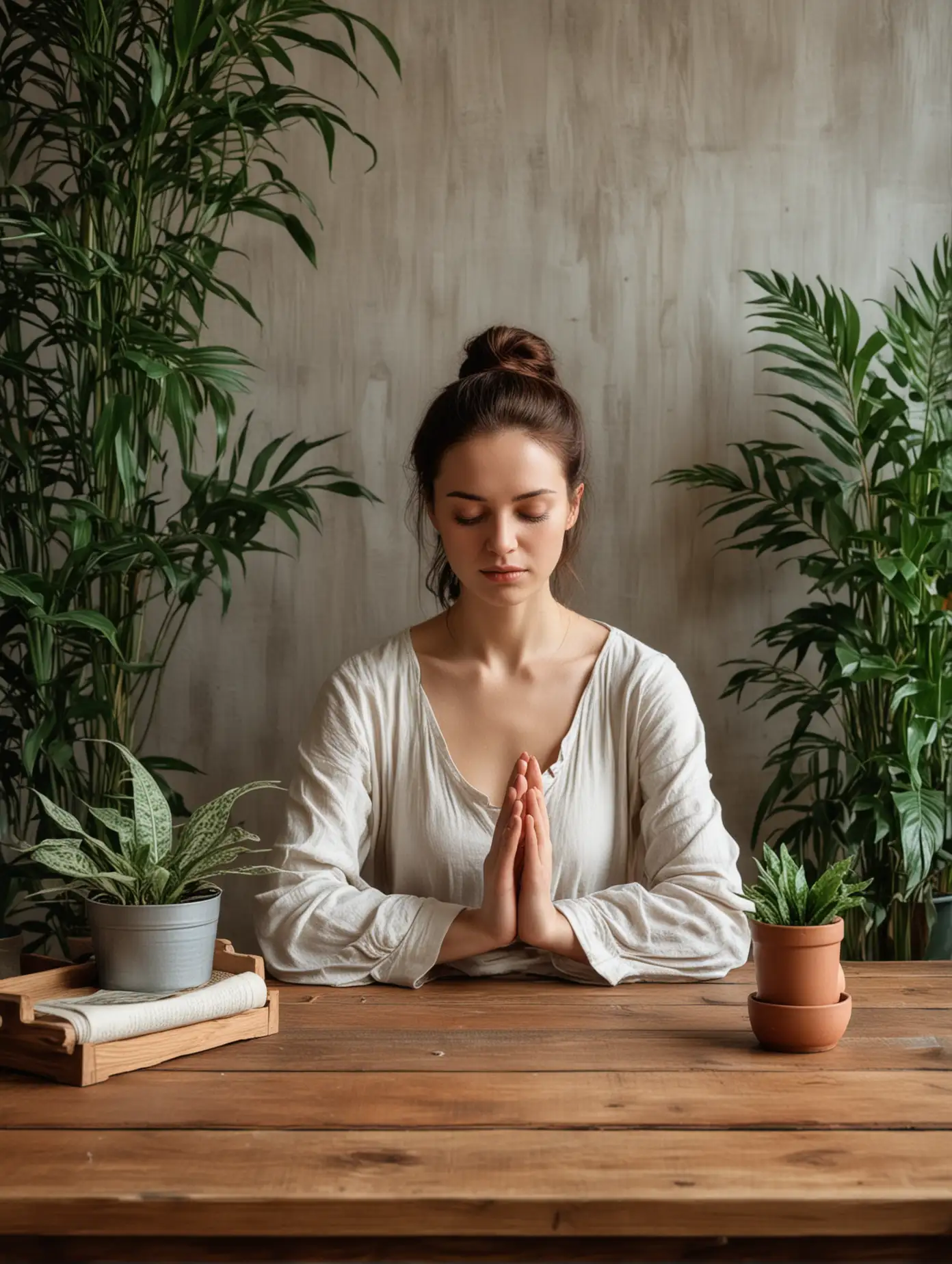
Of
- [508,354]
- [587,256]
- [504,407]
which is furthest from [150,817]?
[587,256]

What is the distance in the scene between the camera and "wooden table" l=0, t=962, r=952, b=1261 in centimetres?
105

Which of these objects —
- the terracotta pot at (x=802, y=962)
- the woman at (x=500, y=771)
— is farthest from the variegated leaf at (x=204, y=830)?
the terracotta pot at (x=802, y=962)

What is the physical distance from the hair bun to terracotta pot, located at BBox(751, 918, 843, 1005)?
39.8 inches

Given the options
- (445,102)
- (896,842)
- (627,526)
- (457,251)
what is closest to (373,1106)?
(896,842)

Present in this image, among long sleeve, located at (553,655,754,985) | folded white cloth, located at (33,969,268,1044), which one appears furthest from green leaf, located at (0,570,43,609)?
long sleeve, located at (553,655,754,985)

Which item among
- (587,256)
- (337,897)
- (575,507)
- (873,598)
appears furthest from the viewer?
(587,256)

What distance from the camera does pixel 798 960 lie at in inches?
55.7

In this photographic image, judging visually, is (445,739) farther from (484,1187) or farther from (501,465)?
(484,1187)

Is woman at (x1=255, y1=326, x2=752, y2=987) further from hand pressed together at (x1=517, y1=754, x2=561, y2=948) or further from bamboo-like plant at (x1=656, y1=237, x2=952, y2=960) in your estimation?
bamboo-like plant at (x1=656, y1=237, x2=952, y2=960)

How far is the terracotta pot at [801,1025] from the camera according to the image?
1.41m

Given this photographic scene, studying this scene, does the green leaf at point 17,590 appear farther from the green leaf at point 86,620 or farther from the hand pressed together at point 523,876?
the hand pressed together at point 523,876

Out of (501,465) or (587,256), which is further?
(587,256)

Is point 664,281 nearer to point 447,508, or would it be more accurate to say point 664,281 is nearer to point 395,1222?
point 447,508

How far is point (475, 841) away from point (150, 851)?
618 mm
